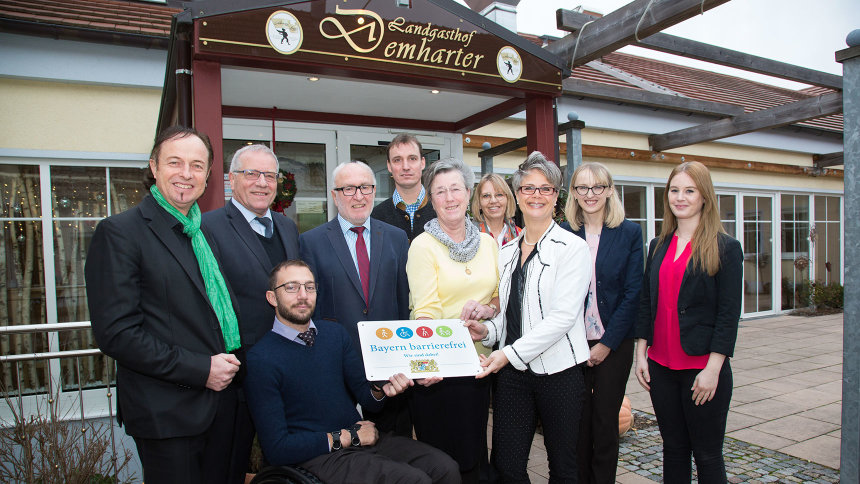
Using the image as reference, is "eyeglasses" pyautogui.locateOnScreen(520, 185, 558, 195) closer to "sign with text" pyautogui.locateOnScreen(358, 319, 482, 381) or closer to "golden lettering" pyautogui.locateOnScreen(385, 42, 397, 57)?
Answer: "sign with text" pyautogui.locateOnScreen(358, 319, 482, 381)

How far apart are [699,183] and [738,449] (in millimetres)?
2741

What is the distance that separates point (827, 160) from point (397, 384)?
44.6 feet

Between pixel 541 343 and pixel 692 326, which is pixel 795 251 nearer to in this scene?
pixel 692 326

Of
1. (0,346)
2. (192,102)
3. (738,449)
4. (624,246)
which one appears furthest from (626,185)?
(0,346)

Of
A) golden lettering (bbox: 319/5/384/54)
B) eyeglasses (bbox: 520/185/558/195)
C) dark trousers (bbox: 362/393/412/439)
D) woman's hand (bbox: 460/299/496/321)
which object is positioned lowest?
dark trousers (bbox: 362/393/412/439)

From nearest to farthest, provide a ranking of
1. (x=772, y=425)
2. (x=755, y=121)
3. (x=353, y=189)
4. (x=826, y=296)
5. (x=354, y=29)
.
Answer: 1. (x=353, y=189)
2. (x=354, y=29)
3. (x=772, y=425)
4. (x=755, y=121)
5. (x=826, y=296)

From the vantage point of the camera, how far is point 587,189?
284 centimetres

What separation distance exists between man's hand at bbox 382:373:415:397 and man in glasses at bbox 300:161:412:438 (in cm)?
45

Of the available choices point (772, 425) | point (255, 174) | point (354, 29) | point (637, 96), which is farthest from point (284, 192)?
point (637, 96)

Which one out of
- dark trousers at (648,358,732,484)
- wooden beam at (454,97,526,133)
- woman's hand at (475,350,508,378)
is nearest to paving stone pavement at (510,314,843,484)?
dark trousers at (648,358,732,484)

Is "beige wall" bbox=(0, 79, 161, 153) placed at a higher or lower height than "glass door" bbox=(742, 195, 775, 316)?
higher

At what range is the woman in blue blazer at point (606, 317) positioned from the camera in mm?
2734

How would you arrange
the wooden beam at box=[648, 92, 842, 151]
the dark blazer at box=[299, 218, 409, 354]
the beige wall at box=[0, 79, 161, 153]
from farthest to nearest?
the wooden beam at box=[648, 92, 842, 151] < the beige wall at box=[0, 79, 161, 153] < the dark blazer at box=[299, 218, 409, 354]

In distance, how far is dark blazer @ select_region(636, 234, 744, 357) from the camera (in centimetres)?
239
